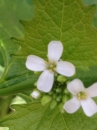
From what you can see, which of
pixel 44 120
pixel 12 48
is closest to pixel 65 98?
pixel 44 120

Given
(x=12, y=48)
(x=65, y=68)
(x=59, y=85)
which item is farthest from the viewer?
(x=12, y=48)

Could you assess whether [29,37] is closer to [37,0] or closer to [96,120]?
[37,0]

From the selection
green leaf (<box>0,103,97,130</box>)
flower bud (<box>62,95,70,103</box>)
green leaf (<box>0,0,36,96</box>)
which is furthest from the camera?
green leaf (<box>0,0,36,96</box>)

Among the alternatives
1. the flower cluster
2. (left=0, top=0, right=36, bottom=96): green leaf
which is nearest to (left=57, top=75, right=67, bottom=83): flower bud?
the flower cluster

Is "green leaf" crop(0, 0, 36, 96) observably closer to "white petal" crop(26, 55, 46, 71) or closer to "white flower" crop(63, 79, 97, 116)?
"white petal" crop(26, 55, 46, 71)

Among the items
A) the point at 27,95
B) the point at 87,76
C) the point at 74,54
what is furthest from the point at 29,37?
the point at 27,95

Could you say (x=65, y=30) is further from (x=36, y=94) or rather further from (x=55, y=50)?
(x=36, y=94)
